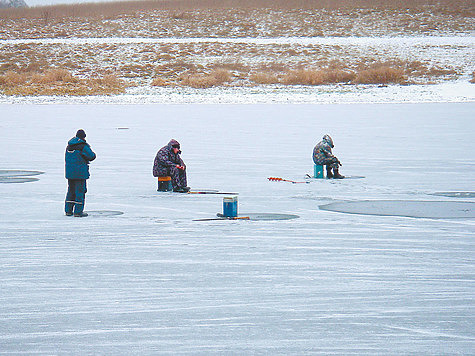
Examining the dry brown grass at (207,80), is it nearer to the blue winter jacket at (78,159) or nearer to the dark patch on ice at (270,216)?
the blue winter jacket at (78,159)

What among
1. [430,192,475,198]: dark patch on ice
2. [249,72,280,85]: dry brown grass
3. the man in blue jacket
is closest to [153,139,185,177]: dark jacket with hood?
the man in blue jacket

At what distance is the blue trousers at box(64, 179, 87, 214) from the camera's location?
11.1 metres

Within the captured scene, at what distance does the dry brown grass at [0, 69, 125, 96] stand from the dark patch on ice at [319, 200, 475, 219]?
35.5m

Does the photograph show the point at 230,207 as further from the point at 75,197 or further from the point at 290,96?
the point at 290,96

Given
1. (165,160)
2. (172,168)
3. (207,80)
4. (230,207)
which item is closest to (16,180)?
(165,160)

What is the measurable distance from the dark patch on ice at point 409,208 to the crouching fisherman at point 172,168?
2626 mm

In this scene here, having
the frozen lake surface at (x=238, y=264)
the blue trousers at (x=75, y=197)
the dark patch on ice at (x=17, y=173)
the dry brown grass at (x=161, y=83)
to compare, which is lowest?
the frozen lake surface at (x=238, y=264)

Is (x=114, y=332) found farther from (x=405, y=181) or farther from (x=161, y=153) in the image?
(x=405, y=181)

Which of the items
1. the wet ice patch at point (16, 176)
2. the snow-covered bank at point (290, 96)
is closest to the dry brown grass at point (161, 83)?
the snow-covered bank at point (290, 96)

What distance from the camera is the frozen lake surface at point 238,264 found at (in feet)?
19.5

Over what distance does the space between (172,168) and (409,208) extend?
153 inches

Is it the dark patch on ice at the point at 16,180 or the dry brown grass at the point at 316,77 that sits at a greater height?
the dry brown grass at the point at 316,77

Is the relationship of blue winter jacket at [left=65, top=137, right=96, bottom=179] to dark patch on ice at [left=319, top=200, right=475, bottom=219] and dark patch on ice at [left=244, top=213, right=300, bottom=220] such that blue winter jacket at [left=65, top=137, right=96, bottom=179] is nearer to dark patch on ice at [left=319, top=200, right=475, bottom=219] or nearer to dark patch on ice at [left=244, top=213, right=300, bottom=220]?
dark patch on ice at [left=244, top=213, right=300, bottom=220]

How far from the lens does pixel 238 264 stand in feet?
26.8
